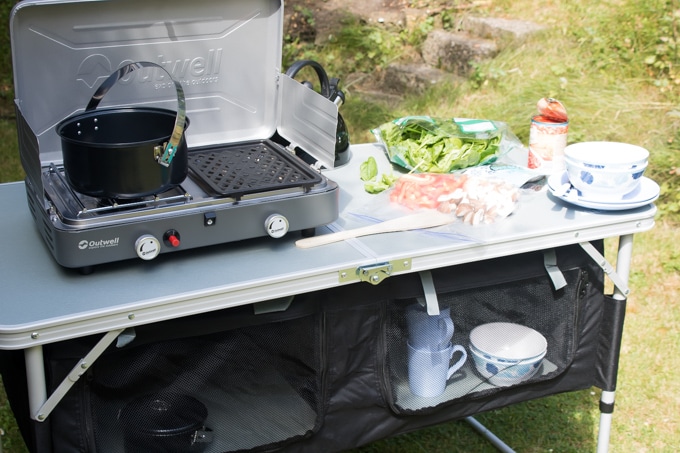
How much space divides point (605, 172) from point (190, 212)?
0.99m

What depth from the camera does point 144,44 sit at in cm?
200

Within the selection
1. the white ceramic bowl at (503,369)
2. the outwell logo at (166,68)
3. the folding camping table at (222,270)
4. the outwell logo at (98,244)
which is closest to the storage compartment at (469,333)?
the white ceramic bowl at (503,369)

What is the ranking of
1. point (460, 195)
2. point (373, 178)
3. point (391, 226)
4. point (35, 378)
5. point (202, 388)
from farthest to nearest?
1. point (373, 178)
2. point (460, 195)
3. point (391, 226)
4. point (202, 388)
5. point (35, 378)

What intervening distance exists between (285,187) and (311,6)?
177 inches

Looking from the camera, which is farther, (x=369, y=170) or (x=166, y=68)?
(x=369, y=170)

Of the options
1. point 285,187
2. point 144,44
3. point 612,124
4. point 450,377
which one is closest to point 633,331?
point 612,124

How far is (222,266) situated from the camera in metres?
1.72

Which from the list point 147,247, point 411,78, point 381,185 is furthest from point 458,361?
point 411,78

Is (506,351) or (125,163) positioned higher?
(125,163)

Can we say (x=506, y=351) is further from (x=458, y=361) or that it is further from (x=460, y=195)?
(x=460, y=195)

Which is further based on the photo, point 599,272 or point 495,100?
point 495,100

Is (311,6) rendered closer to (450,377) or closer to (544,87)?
(544,87)

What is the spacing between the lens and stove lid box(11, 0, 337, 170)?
1.86m

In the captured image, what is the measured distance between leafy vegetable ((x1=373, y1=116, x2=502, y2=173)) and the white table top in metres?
0.25
